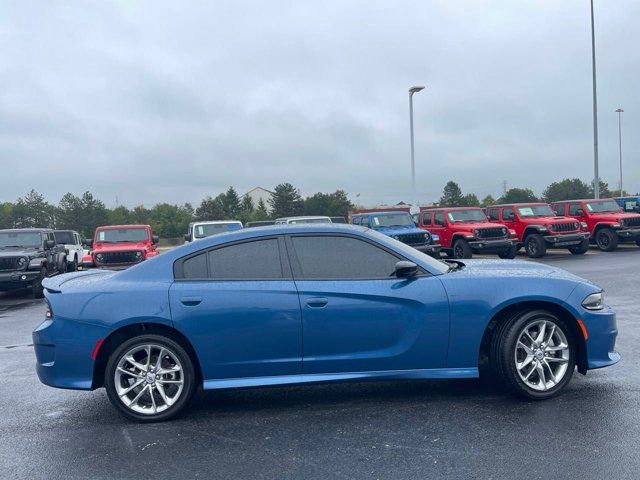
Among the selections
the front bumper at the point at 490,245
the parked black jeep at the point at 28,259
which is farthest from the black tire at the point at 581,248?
the parked black jeep at the point at 28,259

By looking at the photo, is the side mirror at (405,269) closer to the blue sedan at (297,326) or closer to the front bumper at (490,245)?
the blue sedan at (297,326)

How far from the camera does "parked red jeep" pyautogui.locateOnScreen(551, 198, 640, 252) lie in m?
21.5

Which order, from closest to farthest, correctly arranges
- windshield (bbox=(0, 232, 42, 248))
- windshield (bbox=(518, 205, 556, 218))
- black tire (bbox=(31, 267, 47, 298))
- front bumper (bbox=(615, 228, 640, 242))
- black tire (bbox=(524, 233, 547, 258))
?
black tire (bbox=(31, 267, 47, 298)) < windshield (bbox=(0, 232, 42, 248)) < black tire (bbox=(524, 233, 547, 258)) < front bumper (bbox=(615, 228, 640, 242)) < windshield (bbox=(518, 205, 556, 218))

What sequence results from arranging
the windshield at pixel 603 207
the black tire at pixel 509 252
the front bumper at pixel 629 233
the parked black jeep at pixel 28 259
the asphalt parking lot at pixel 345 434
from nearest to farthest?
the asphalt parking lot at pixel 345 434 → the parked black jeep at pixel 28 259 → the black tire at pixel 509 252 → the front bumper at pixel 629 233 → the windshield at pixel 603 207

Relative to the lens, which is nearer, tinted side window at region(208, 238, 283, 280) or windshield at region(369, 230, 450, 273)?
tinted side window at region(208, 238, 283, 280)

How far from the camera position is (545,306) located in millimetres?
5211

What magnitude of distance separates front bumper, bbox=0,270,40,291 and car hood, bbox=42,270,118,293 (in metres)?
9.76

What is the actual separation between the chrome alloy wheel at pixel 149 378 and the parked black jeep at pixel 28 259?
1089 centimetres

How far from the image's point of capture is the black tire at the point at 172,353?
16.3 ft

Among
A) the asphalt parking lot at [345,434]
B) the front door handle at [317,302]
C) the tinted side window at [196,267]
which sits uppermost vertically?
the tinted side window at [196,267]

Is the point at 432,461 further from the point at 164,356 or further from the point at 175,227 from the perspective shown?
the point at 175,227

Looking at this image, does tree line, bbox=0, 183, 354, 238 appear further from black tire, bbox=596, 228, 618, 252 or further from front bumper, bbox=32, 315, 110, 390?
front bumper, bbox=32, 315, 110, 390

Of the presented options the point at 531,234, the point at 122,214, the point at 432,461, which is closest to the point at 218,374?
the point at 432,461

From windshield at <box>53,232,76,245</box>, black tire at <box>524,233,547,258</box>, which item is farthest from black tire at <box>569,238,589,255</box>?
windshield at <box>53,232,76,245</box>
